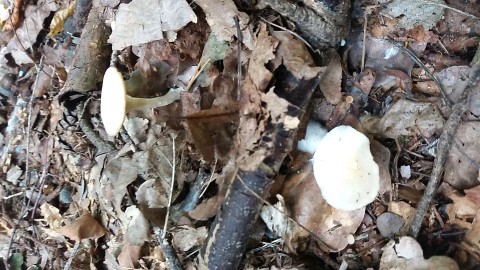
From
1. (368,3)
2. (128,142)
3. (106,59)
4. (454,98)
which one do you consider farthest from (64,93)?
(454,98)

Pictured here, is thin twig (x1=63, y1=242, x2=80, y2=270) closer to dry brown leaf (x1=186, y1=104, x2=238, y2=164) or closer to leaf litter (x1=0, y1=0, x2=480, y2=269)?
leaf litter (x1=0, y1=0, x2=480, y2=269)

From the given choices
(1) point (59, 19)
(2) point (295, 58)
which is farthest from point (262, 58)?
(1) point (59, 19)

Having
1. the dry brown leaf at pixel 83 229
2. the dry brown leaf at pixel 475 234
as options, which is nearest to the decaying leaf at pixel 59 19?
the dry brown leaf at pixel 83 229

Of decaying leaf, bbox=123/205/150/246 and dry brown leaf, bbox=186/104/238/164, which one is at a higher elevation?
dry brown leaf, bbox=186/104/238/164

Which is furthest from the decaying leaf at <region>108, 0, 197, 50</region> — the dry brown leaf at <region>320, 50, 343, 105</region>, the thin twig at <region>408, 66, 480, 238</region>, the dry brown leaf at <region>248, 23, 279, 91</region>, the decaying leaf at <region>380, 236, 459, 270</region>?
the decaying leaf at <region>380, 236, 459, 270</region>

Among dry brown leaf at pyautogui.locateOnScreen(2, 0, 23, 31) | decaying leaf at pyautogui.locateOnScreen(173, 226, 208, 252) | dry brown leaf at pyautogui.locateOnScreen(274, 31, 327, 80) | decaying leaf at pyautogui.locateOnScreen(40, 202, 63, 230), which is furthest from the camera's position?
dry brown leaf at pyautogui.locateOnScreen(2, 0, 23, 31)

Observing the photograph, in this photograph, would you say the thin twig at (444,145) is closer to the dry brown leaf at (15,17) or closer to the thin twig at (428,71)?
the thin twig at (428,71)

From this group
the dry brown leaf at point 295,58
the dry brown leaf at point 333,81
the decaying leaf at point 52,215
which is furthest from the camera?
the decaying leaf at point 52,215
